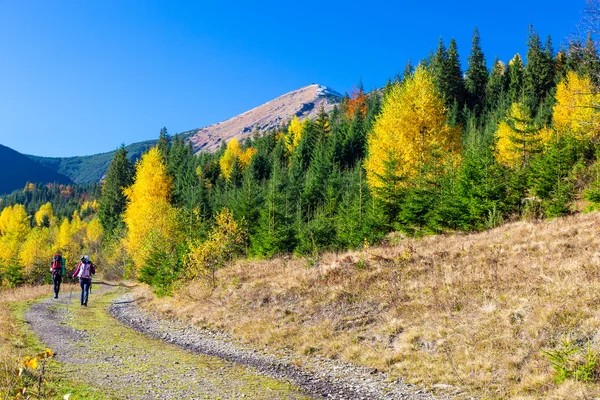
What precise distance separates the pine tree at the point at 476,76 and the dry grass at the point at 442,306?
5693 centimetres

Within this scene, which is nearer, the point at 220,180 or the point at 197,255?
the point at 197,255

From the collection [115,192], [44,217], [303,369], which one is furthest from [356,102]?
[44,217]

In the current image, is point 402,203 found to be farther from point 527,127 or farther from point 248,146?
point 248,146

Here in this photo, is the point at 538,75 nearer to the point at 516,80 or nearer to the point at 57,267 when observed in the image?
the point at 516,80

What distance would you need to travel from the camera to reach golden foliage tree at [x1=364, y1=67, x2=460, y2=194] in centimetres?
2289

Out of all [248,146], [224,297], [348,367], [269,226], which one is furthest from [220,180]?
[348,367]

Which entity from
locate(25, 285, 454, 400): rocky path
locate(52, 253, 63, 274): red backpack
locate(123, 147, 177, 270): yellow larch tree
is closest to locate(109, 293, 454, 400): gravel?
locate(25, 285, 454, 400): rocky path

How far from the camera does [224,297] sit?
16.9m

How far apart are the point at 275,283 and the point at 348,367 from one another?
733 cm

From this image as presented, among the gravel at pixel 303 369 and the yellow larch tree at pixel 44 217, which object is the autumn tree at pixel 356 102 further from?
the yellow larch tree at pixel 44 217

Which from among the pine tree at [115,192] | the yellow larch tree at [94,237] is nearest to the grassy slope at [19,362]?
the pine tree at [115,192]

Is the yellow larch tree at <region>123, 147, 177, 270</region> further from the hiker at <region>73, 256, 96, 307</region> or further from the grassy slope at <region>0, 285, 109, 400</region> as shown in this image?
the grassy slope at <region>0, 285, 109, 400</region>

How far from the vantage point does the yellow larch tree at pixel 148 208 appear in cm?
2861

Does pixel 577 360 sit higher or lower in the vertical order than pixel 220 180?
lower
